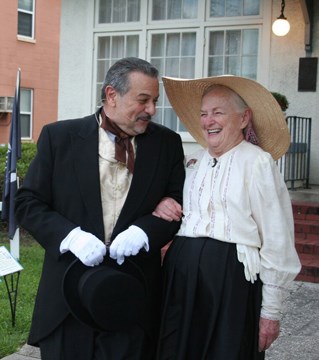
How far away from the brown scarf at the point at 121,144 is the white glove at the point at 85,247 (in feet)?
1.25

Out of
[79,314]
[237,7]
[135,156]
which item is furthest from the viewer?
[237,7]

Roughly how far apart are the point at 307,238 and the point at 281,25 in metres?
2.86

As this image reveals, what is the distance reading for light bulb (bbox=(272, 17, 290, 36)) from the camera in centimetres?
805

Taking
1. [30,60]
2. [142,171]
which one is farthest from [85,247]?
[30,60]

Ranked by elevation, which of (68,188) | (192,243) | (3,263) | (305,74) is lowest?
(3,263)

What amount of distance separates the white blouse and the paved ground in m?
1.95

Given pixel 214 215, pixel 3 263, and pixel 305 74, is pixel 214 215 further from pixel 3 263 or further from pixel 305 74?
pixel 305 74

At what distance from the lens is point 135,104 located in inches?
107

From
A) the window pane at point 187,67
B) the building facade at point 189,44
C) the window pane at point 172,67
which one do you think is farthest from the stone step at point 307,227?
the window pane at point 172,67

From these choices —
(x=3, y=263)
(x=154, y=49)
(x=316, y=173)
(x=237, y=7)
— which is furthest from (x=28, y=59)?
(x=3, y=263)

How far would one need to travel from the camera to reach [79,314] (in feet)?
8.78

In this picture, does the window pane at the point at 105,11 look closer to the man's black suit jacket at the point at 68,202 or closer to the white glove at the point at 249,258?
the man's black suit jacket at the point at 68,202

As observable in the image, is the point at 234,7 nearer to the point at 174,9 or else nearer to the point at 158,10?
the point at 174,9

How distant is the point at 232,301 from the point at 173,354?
370mm
